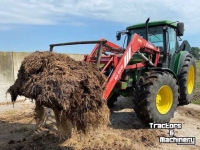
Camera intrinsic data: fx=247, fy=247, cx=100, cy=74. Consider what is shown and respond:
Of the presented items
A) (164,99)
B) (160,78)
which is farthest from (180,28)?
(164,99)

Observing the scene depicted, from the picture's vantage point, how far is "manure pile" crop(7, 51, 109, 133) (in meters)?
3.43

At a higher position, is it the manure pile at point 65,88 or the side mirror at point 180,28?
the side mirror at point 180,28

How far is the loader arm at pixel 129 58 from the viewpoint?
4.48 metres

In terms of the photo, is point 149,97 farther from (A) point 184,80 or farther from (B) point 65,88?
(B) point 65,88

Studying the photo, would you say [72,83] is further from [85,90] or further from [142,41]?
[142,41]

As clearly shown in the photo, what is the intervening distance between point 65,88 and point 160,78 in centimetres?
266

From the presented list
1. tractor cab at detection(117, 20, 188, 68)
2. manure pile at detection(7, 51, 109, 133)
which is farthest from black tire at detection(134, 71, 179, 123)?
manure pile at detection(7, 51, 109, 133)

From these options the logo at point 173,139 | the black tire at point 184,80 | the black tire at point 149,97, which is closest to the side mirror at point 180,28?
the black tire at point 184,80

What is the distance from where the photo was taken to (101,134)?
4902 mm

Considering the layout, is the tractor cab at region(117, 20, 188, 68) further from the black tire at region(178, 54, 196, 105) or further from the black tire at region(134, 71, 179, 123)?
the black tire at region(134, 71, 179, 123)

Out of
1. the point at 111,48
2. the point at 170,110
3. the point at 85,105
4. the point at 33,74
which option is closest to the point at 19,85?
the point at 33,74

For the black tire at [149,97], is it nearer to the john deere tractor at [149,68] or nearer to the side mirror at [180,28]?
the john deere tractor at [149,68]

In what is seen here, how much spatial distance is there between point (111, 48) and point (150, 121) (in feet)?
6.64

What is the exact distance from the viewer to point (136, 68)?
605cm
